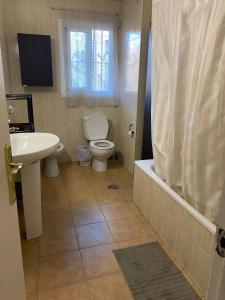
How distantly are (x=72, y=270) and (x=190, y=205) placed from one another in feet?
3.28

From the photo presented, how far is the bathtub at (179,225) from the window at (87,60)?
161cm

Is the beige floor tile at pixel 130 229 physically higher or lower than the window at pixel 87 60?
lower

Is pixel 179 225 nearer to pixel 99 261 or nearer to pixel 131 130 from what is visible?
pixel 99 261

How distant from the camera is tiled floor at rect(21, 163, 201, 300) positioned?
147cm

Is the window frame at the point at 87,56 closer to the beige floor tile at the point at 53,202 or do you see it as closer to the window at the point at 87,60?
the window at the point at 87,60

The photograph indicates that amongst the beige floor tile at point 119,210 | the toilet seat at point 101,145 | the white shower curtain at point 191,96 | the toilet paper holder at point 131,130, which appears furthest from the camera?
the toilet seat at point 101,145

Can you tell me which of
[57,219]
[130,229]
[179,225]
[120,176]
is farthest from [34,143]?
[120,176]

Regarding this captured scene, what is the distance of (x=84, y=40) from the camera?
122 inches

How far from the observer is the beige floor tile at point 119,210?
2.27 metres

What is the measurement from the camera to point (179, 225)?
1671 millimetres

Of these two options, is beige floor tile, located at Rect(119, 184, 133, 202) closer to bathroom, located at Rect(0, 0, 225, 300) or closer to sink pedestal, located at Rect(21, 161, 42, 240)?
bathroom, located at Rect(0, 0, 225, 300)

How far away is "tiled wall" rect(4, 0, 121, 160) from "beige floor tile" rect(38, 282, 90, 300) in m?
2.38

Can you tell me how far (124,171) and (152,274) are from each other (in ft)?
6.30

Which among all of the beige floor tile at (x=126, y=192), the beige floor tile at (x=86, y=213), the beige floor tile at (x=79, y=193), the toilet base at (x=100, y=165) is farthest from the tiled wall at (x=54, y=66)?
the beige floor tile at (x=86, y=213)
